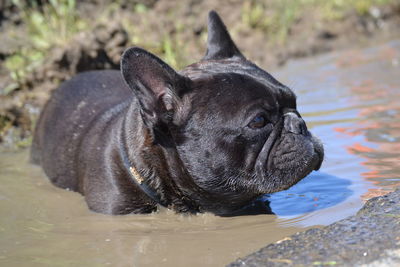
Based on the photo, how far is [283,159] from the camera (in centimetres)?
445

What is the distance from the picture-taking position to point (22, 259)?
389cm

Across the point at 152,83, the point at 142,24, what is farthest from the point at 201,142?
the point at 142,24

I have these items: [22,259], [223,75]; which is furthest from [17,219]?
[223,75]

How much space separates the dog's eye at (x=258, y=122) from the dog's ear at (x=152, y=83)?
57 cm

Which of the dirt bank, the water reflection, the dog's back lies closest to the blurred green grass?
the dog's back

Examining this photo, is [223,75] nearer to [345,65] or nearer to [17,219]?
[17,219]

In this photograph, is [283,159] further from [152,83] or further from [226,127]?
[152,83]

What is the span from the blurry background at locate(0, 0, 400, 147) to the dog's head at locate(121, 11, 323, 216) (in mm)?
3675

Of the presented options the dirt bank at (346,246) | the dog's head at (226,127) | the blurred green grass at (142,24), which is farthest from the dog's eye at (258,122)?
the blurred green grass at (142,24)

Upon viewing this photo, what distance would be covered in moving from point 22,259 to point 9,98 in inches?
187

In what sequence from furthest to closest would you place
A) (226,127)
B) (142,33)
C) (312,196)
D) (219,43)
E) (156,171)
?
(142,33) → (219,43) → (312,196) → (156,171) → (226,127)

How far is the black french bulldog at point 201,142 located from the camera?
14.4 ft

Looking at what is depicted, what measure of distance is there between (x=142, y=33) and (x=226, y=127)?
20.6ft

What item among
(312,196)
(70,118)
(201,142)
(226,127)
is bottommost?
(312,196)
